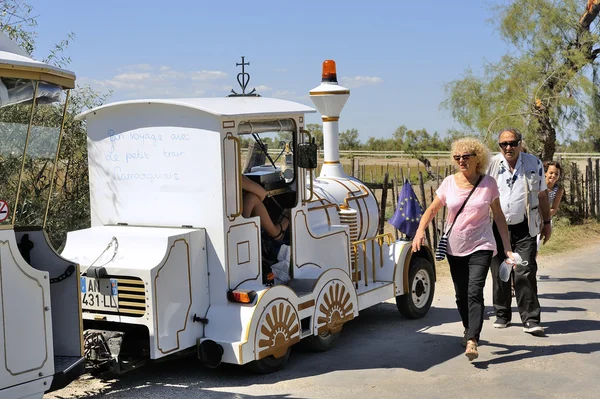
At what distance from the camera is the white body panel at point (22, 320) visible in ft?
17.0

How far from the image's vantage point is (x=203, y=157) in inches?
273

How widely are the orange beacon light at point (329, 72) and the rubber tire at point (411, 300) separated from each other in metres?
2.36

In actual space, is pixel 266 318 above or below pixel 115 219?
below

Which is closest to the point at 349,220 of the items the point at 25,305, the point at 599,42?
the point at 25,305

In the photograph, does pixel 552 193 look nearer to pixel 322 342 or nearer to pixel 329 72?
pixel 329 72

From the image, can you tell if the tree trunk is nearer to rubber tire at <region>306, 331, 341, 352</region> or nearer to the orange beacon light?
the orange beacon light

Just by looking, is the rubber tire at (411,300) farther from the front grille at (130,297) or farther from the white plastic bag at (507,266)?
the front grille at (130,297)

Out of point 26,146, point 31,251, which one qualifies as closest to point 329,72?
point 31,251

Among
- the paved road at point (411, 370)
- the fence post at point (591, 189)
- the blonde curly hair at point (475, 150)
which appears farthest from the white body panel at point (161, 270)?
the fence post at point (591, 189)

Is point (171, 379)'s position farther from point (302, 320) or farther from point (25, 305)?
point (25, 305)

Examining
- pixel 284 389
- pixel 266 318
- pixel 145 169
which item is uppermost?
pixel 145 169

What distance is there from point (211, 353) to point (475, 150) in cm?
300

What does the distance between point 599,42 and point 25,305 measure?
660 inches

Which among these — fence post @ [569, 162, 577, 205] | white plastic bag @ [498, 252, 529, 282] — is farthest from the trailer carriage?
fence post @ [569, 162, 577, 205]
